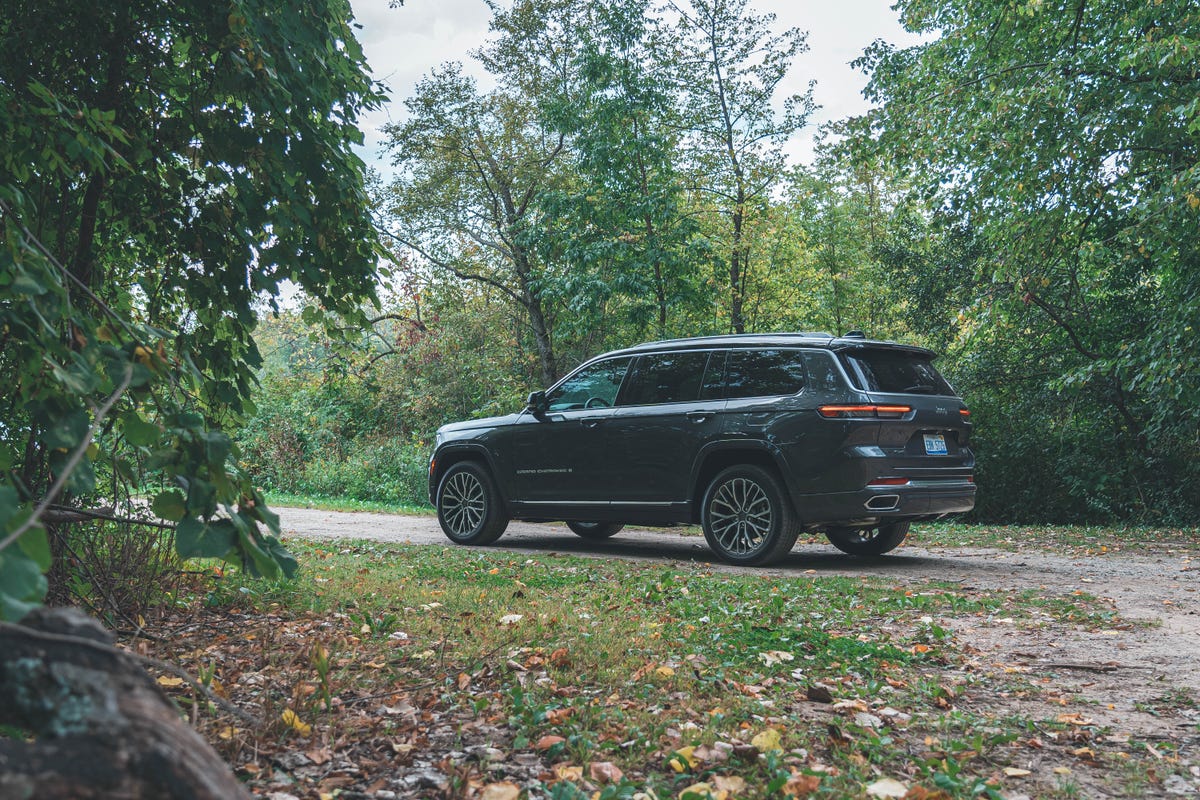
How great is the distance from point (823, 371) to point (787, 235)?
1557 centimetres

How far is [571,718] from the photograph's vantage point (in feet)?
11.5

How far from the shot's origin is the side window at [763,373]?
835 cm

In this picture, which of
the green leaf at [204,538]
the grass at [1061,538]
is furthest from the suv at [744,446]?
the green leaf at [204,538]

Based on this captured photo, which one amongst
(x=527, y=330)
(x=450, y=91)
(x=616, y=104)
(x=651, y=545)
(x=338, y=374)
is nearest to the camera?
(x=338, y=374)

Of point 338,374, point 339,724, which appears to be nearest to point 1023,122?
point 338,374

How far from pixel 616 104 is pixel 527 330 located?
852cm

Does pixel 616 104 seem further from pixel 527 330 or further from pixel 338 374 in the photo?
pixel 338 374

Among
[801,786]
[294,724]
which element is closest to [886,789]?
[801,786]

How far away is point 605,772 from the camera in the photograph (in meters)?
3.00

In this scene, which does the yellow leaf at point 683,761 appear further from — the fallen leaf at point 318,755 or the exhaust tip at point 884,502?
the exhaust tip at point 884,502

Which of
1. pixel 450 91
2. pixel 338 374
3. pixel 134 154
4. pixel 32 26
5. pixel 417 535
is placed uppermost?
pixel 450 91

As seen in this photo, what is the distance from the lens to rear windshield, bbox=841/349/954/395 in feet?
26.5

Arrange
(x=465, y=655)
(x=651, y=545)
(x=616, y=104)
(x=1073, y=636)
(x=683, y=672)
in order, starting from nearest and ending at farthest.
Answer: (x=683, y=672), (x=465, y=655), (x=1073, y=636), (x=651, y=545), (x=616, y=104)

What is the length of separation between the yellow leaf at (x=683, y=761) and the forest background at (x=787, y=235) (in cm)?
309
